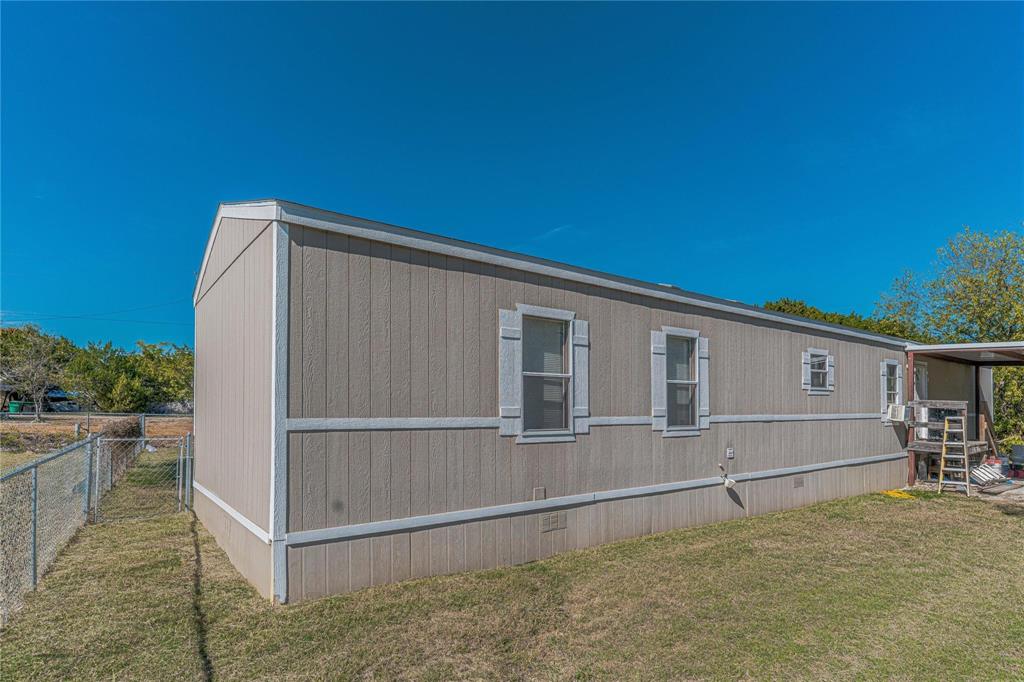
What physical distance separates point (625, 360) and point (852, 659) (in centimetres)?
363

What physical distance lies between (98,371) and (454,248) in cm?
2352

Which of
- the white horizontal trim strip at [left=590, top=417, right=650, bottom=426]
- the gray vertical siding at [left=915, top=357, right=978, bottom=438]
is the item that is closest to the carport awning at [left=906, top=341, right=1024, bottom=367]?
the gray vertical siding at [left=915, top=357, right=978, bottom=438]

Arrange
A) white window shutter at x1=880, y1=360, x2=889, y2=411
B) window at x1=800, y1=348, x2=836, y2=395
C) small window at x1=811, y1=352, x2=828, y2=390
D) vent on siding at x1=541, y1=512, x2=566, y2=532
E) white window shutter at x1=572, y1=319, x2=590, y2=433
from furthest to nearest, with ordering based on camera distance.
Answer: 1. white window shutter at x1=880, y1=360, x2=889, y2=411
2. small window at x1=811, y1=352, x2=828, y2=390
3. window at x1=800, y1=348, x2=836, y2=395
4. white window shutter at x1=572, y1=319, x2=590, y2=433
5. vent on siding at x1=541, y1=512, x2=566, y2=532

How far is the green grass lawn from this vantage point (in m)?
3.17

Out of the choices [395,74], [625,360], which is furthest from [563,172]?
[625,360]

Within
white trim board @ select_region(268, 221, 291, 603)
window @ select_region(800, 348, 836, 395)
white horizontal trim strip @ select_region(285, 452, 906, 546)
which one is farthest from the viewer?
window @ select_region(800, 348, 836, 395)

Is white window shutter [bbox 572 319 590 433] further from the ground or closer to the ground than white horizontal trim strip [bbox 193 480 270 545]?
further from the ground

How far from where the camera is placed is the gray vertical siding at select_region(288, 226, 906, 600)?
4.26m

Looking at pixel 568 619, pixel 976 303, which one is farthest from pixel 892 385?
pixel 976 303

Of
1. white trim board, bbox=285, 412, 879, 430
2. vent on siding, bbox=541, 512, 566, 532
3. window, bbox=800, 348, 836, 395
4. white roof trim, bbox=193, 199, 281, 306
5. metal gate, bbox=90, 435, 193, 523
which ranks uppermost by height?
white roof trim, bbox=193, 199, 281, 306

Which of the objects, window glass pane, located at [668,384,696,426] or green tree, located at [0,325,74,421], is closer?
window glass pane, located at [668,384,696,426]

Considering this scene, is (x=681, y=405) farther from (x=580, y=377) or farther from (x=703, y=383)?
(x=580, y=377)

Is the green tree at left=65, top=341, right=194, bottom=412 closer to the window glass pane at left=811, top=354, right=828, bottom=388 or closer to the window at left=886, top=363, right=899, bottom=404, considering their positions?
the window glass pane at left=811, top=354, right=828, bottom=388

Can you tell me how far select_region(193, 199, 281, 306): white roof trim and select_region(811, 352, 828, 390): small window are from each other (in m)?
8.29
